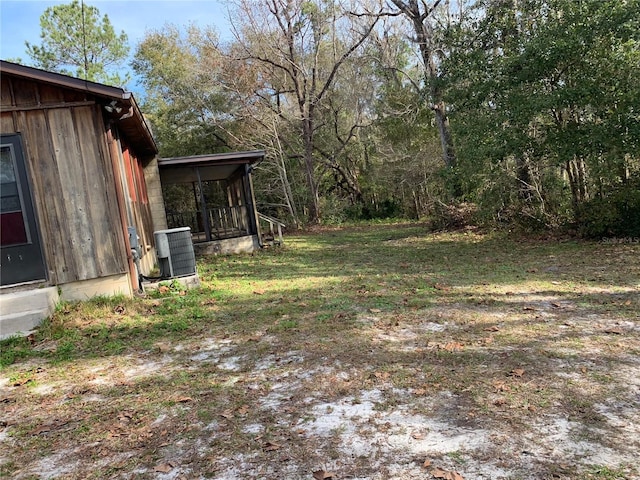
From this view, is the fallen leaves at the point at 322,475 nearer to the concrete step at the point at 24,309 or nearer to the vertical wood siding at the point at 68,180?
the concrete step at the point at 24,309

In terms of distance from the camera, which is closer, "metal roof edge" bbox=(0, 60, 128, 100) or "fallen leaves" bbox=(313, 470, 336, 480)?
"fallen leaves" bbox=(313, 470, 336, 480)

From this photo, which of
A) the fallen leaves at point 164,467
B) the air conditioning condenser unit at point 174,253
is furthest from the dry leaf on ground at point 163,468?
the air conditioning condenser unit at point 174,253

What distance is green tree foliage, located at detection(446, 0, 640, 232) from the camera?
8.98 m

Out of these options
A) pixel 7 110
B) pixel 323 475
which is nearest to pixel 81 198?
pixel 7 110

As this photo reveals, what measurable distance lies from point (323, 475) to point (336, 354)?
183 cm

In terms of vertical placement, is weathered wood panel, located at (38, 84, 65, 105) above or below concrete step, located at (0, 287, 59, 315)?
above

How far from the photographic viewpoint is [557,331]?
4.46 m

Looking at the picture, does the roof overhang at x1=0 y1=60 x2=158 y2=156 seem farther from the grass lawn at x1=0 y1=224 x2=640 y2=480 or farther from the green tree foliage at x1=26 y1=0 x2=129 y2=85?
the green tree foliage at x1=26 y1=0 x2=129 y2=85

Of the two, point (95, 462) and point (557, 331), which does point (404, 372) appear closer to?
point (557, 331)

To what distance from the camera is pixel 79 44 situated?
25.8 m

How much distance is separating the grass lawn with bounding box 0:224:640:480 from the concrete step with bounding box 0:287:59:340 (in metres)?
0.19

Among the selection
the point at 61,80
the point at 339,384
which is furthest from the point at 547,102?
the point at 61,80

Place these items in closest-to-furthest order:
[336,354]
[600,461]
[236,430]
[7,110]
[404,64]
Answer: [600,461] < [236,430] < [336,354] < [7,110] < [404,64]

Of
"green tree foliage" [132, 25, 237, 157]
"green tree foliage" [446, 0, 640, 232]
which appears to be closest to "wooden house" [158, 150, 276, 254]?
"green tree foliage" [446, 0, 640, 232]
